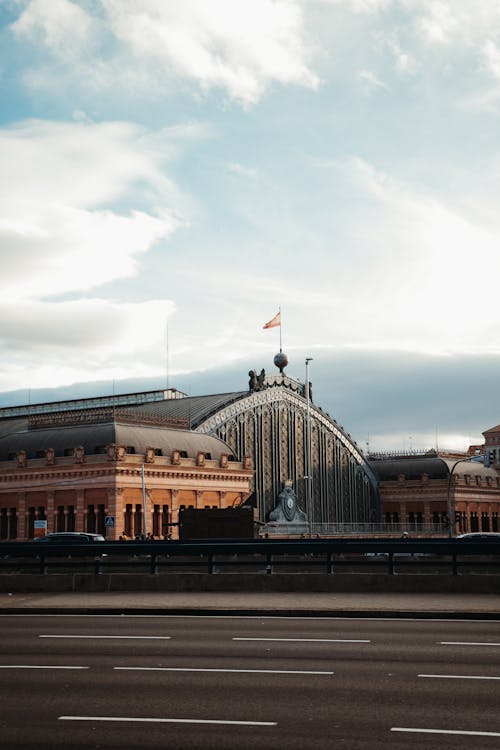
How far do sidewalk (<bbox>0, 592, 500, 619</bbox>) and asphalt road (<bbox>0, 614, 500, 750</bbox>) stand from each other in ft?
5.19

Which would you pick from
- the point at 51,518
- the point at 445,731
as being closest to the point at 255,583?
the point at 445,731

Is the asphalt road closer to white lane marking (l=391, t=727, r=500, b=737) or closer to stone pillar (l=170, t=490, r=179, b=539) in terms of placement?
white lane marking (l=391, t=727, r=500, b=737)

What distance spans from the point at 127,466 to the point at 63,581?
1603 inches

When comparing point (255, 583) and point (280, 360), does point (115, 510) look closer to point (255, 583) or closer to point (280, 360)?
point (280, 360)

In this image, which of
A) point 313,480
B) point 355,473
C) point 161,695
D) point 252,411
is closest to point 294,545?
point 161,695

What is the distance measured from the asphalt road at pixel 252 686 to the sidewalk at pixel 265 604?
1.58 meters

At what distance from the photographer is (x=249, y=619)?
2152 centimetres

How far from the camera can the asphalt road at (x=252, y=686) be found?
1049 cm

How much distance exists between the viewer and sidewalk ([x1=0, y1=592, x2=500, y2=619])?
71.3 ft

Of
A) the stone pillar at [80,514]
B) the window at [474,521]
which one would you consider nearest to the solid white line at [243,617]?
the stone pillar at [80,514]

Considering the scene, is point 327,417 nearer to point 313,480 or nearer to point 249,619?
point 313,480

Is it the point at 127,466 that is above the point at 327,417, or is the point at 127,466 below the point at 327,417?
below

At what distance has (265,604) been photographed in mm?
23312

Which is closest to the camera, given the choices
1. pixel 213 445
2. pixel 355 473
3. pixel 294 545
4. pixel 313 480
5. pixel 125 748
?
pixel 125 748
